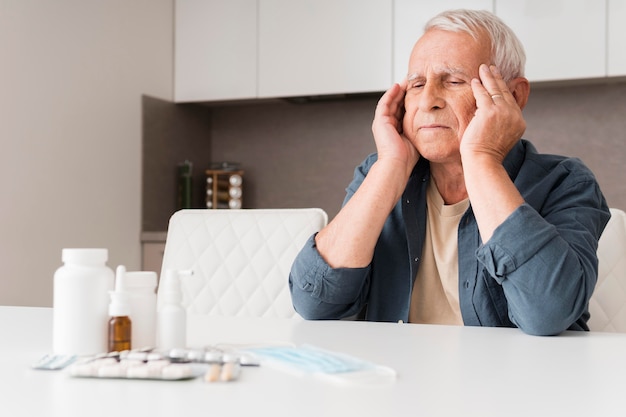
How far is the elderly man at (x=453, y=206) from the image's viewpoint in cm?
131

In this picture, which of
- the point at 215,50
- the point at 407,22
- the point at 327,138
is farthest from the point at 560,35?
the point at 215,50

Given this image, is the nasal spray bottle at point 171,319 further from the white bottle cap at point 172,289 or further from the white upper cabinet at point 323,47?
the white upper cabinet at point 323,47

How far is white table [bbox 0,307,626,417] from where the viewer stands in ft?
2.24

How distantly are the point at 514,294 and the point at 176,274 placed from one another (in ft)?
1.93

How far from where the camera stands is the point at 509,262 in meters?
1.25

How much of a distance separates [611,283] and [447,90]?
545 millimetres

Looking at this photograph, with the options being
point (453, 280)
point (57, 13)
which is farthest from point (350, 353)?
point (57, 13)

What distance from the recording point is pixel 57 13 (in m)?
3.02

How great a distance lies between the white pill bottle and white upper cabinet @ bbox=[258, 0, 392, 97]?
8.78ft

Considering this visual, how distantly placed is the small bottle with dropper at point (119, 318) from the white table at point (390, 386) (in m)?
0.09

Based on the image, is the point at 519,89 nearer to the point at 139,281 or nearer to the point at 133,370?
the point at 139,281

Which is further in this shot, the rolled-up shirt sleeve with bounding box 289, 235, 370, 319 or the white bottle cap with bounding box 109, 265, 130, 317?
the rolled-up shirt sleeve with bounding box 289, 235, 370, 319

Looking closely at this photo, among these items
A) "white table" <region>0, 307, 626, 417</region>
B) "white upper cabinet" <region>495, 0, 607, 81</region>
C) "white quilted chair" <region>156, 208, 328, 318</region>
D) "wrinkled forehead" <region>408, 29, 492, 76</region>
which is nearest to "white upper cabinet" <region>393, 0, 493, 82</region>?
"white upper cabinet" <region>495, 0, 607, 81</region>

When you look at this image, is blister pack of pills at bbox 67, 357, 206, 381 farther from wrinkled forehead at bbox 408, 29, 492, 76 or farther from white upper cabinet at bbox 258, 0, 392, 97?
white upper cabinet at bbox 258, 0, 392, 97
